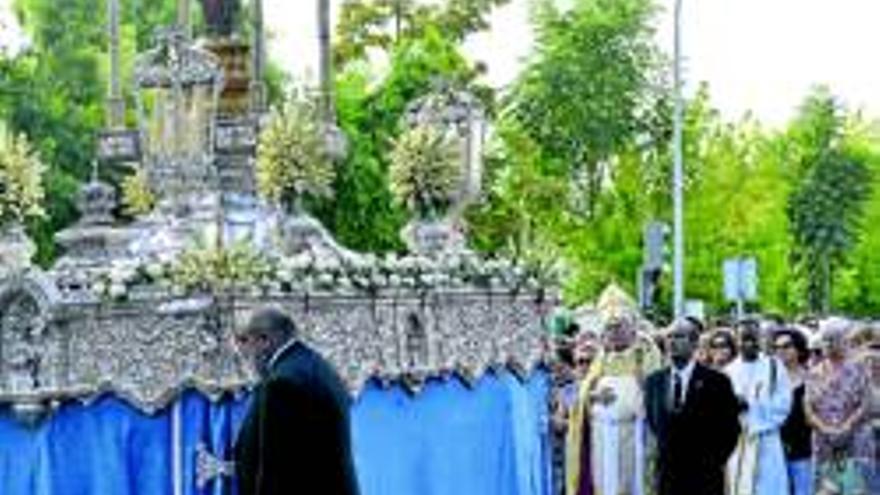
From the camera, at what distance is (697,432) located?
50.9 ft

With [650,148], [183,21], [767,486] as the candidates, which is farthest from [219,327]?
[650,148]

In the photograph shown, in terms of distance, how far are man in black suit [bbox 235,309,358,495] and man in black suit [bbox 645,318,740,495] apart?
5.04 metres

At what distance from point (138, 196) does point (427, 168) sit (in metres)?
2.96

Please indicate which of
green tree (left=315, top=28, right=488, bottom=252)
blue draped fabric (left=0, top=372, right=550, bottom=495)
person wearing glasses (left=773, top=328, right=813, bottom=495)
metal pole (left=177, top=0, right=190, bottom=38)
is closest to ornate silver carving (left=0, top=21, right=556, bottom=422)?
blue draped fabric (left=0, top=372, right=550, bottom=495)

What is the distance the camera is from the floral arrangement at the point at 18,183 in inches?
683

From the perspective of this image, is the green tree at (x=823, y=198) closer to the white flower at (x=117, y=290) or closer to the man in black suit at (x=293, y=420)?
the white flower at (x=117, y=290)

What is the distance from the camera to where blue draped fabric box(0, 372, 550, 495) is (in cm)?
1316

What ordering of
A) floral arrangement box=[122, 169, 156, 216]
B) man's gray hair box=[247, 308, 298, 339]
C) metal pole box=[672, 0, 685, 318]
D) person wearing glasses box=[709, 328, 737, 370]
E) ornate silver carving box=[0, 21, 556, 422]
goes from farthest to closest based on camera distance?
1. metal pole box=[672, 0, 685, 318]
2. floral arrangement box=[122, 169, 156, 216]
3. person wearing glasses box=[709, 328, 737, 370]
4. ornate silver carving box=[0, 21, 556, 422]
5. man's gray hair box=[247, 308, 298, 339]

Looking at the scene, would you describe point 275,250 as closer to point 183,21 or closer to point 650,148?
point 183,21

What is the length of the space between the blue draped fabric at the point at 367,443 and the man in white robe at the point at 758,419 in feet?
5.15

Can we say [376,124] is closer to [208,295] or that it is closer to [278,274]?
[278,274]

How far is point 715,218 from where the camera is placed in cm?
4919

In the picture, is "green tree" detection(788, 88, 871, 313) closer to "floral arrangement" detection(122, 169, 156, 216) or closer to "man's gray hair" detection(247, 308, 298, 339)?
"floral arrangement" detection(122, 169, 156, 216)

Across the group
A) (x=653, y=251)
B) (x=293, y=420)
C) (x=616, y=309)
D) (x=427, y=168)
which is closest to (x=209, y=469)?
(x=293, y=420)
